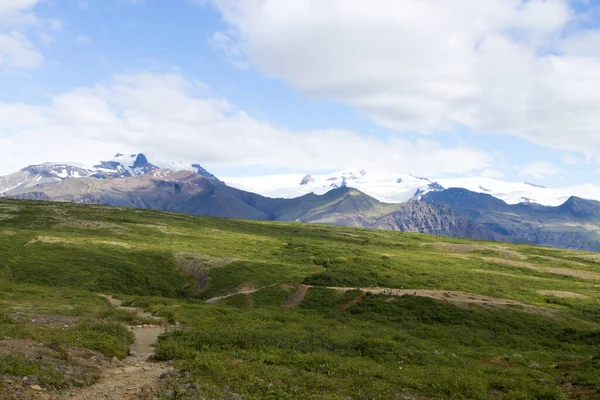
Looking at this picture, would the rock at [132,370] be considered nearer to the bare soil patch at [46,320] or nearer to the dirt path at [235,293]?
the bare soil patch at [46,320]

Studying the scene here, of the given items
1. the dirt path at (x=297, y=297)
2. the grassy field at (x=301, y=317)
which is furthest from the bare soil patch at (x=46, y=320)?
the dirt path at (x=297, y=297)

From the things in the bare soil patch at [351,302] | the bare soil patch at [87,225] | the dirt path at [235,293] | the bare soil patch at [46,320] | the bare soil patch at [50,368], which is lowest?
the dirt path at [235,293]

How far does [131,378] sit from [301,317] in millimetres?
32078

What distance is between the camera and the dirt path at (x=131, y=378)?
2397cm

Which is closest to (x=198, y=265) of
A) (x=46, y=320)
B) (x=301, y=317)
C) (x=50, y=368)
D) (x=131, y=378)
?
(x=301, y=317)

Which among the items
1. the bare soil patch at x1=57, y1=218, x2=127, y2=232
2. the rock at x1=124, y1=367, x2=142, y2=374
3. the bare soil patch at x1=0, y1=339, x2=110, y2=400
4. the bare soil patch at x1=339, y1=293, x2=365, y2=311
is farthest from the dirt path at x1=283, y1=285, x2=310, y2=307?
the bare soil patch at x1=57, y1=218, x2=127, y2=232

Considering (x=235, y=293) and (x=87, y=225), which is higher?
(x=87, y=225)

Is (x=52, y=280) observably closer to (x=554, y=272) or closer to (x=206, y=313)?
(x=206, y=313)

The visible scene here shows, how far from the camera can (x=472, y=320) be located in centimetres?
5891

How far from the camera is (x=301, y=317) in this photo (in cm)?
5744

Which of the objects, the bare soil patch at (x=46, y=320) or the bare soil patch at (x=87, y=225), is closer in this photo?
the bare soil patch at (x=46, y=320)

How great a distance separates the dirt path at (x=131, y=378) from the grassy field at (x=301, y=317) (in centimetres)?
134

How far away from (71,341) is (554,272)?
12517 centimetres

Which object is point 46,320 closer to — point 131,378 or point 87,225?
point 131,378
